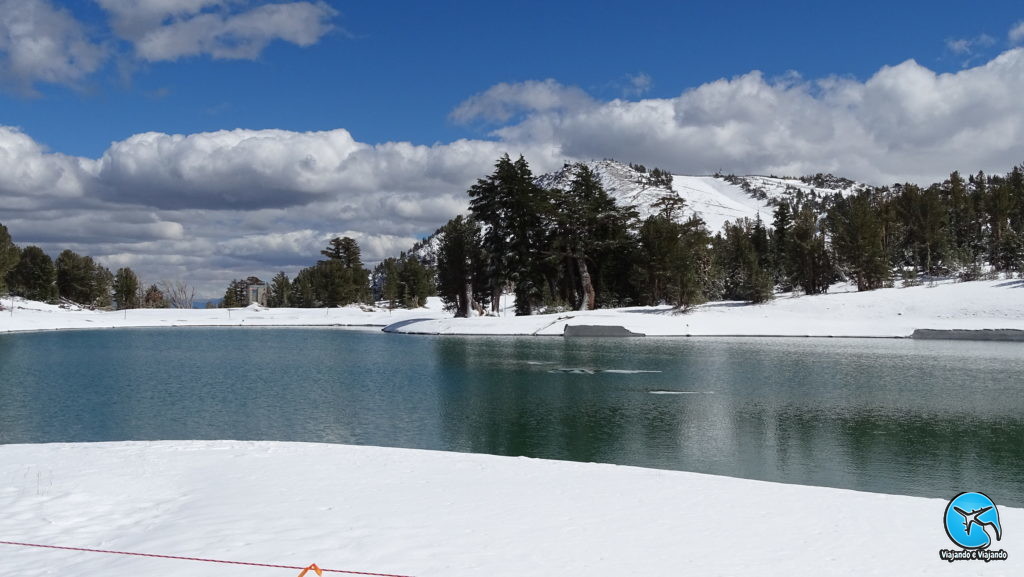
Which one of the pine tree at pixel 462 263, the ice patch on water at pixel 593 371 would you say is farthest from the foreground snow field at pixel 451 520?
the pine tree at pixel 462 263

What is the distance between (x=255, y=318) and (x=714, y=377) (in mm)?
69753

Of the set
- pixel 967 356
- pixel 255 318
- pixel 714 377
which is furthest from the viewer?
pixel 255 318

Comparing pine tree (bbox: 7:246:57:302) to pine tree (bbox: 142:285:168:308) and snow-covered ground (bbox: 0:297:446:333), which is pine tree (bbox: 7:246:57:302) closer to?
snow-covered ground (bbox: 0:297:446:333)

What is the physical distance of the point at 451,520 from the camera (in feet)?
28.6

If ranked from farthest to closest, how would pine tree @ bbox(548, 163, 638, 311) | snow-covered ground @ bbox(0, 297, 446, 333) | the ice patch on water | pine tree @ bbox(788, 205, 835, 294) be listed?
snow-covered ground @ bbox(0, 297, 446, 333) → pine tree @ bbox(788, 205, 835, 294) → pine tree @ bbox(548, 163, 638, 311) → the ice patch on water

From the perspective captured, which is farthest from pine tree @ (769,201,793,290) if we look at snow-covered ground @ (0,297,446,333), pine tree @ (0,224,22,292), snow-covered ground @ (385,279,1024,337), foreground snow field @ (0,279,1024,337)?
pine tree @ (0,224,22,292)

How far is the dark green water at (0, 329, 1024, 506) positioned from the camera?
47.4 feet

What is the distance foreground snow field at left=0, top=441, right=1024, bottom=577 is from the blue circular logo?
0.13 metres

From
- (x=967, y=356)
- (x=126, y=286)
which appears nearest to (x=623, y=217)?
(x=967, y=356)

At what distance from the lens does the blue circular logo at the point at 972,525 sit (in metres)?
7.89

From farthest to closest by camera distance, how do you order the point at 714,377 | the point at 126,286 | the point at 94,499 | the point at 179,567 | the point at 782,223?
the point at 126,286 → the point at 782,223 → the point at 714,377 → the point at 94,499 → the point at 179,567

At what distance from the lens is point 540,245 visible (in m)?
64.1

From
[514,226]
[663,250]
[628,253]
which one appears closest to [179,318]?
[514,226]

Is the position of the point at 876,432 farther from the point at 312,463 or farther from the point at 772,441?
the point at 312,463
